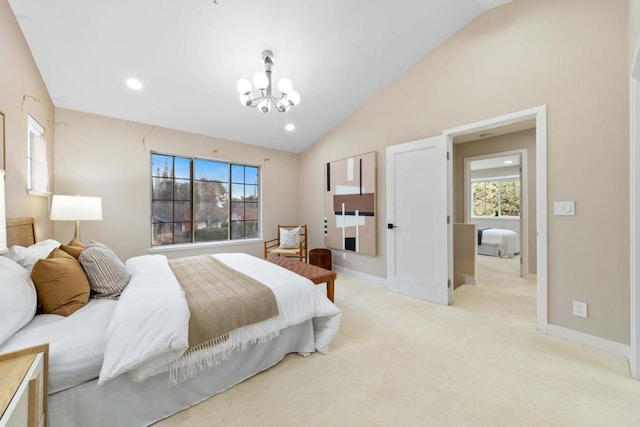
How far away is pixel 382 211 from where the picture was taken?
374 centimetres

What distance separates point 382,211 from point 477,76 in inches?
76.3

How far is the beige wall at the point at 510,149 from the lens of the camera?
394cm

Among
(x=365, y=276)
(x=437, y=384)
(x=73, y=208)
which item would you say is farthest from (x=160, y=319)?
(x=365, y=276)

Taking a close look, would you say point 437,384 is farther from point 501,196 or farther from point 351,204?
point 501,196

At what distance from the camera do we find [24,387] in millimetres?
858

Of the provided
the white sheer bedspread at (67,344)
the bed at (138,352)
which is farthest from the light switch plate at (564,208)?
the white sheer bedspread at (67,344)

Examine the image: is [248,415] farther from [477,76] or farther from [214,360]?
[477,76]

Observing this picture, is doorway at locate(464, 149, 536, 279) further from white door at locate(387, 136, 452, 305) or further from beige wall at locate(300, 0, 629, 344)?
beige wall at locate(300, 0, 629, 344)

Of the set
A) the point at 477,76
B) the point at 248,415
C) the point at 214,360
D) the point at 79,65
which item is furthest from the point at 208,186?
the point at 477,76

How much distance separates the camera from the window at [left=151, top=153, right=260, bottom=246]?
12.9 ft

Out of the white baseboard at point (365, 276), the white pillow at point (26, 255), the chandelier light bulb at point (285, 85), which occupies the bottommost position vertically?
the white baseboard at point (365, 276)

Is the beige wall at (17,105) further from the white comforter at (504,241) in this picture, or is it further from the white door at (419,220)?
the white comforter at (504,241)

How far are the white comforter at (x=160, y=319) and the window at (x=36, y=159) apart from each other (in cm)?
160

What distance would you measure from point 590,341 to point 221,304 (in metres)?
2.95
